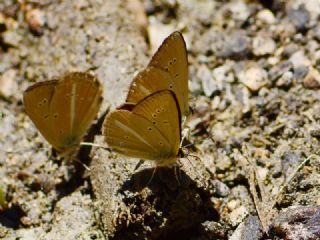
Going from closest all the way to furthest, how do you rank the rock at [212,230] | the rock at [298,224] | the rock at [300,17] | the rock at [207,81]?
the rock at [298,224] → the rock at [212,230] → the rock at [207,81] → the rock at [300,17]

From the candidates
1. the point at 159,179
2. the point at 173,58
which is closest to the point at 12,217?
the point at 159,179

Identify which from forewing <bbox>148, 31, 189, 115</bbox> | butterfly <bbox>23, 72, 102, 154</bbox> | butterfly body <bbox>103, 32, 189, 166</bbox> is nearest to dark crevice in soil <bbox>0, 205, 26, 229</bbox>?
butterfly <bbox>23, 72, 102, 154</bbox>

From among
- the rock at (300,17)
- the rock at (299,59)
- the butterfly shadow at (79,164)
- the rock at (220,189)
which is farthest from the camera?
the rock at (300,17)

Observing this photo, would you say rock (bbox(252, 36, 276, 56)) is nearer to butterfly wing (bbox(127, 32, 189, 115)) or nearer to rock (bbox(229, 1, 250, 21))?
rock (bbox(229, 1, 250, 21))

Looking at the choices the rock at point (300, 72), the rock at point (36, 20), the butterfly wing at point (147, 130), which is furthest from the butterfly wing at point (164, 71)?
the rock at point (36, 20)

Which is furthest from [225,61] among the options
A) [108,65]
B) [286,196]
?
[286,196]

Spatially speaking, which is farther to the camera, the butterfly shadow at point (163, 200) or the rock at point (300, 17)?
the rock at point (300, 17)

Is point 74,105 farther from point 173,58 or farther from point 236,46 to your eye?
point 236,46

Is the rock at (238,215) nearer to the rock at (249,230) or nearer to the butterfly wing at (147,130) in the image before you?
the rock at (249,230)
